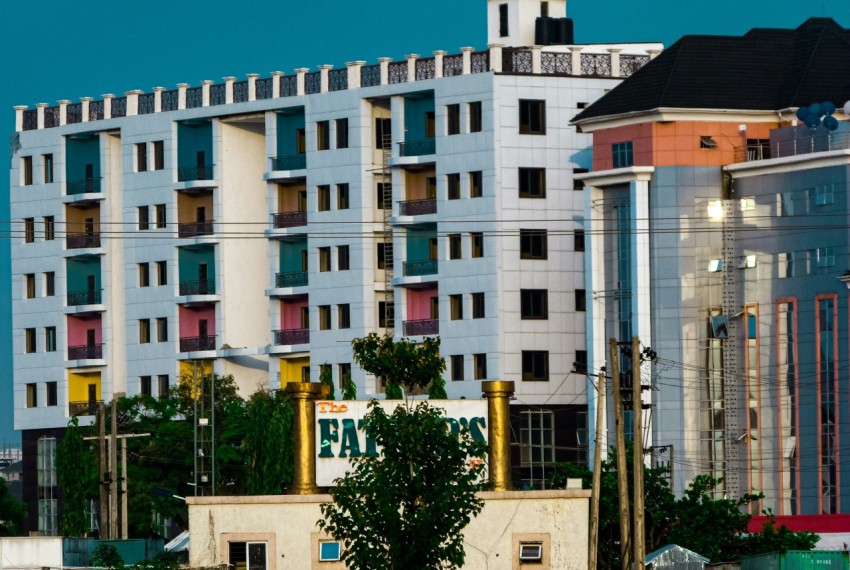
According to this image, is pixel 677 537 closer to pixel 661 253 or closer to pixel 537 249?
pixel 661 253

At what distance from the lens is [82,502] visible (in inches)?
4818

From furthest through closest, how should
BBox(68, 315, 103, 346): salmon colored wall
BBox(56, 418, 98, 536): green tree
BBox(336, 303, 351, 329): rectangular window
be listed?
1. BBox(68, 315, 103, 346): salmon colored wall
2. BBox(336, 303, 351, 329): rectangular window
3. BBox(56, 418, 98, 536): green tree

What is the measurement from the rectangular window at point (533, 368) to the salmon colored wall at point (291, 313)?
15046 millimetres

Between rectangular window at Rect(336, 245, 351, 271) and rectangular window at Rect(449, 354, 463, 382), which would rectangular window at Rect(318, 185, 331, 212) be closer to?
rectangular window at Rect(336, 245, 351, 271)

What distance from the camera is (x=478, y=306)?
127875 mm

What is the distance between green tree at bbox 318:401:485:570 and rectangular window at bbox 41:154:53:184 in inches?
3366

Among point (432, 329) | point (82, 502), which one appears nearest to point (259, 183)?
point (432, 329)

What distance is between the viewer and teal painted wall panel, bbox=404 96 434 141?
130 m

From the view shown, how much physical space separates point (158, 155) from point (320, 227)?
1186 cm

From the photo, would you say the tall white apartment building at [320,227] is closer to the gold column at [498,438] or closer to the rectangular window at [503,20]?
the rectangular window at [503,20]

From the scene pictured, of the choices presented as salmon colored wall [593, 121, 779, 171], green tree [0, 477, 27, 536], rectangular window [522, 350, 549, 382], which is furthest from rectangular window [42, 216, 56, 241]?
salmon colored wall [593, 121, 779, 171]

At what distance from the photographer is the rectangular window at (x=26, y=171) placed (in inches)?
5773

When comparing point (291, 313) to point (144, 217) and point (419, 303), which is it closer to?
point (419, 303)

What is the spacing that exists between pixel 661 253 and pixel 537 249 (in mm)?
11223
